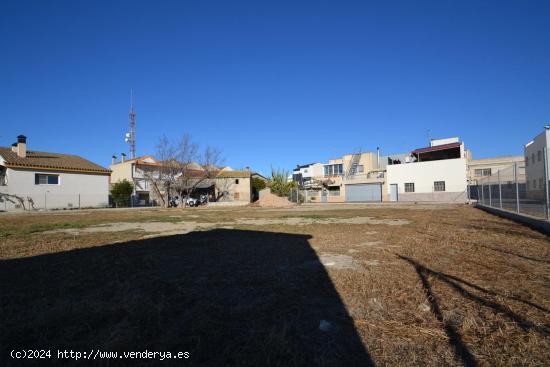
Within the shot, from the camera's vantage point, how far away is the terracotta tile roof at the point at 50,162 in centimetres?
2534

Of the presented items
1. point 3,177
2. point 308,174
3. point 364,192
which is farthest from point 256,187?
point 3,177

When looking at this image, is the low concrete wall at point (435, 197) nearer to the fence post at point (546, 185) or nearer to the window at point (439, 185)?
the window at point (439, 185)

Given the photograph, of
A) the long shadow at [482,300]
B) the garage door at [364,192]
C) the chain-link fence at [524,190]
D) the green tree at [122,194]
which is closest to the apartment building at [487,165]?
the garage door at [364,192]

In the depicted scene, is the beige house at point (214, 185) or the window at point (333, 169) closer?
the beige house at point (214, 185)

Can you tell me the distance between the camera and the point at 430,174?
33.6 m

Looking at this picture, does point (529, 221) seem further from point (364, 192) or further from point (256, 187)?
point (256, 187)

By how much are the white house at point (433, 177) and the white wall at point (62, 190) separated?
A: 34581mm

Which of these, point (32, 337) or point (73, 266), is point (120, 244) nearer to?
point (73, 266)

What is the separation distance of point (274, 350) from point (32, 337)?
1.90 meters

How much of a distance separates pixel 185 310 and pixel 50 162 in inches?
1325

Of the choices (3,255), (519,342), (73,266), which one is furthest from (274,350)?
(3,255)

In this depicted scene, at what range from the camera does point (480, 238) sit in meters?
6.44

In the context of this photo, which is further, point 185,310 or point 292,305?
point 292,305

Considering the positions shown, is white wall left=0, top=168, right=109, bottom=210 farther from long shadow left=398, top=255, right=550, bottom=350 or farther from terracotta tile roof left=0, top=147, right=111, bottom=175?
long shadow left=398, top=255, right=550, bottom=350
